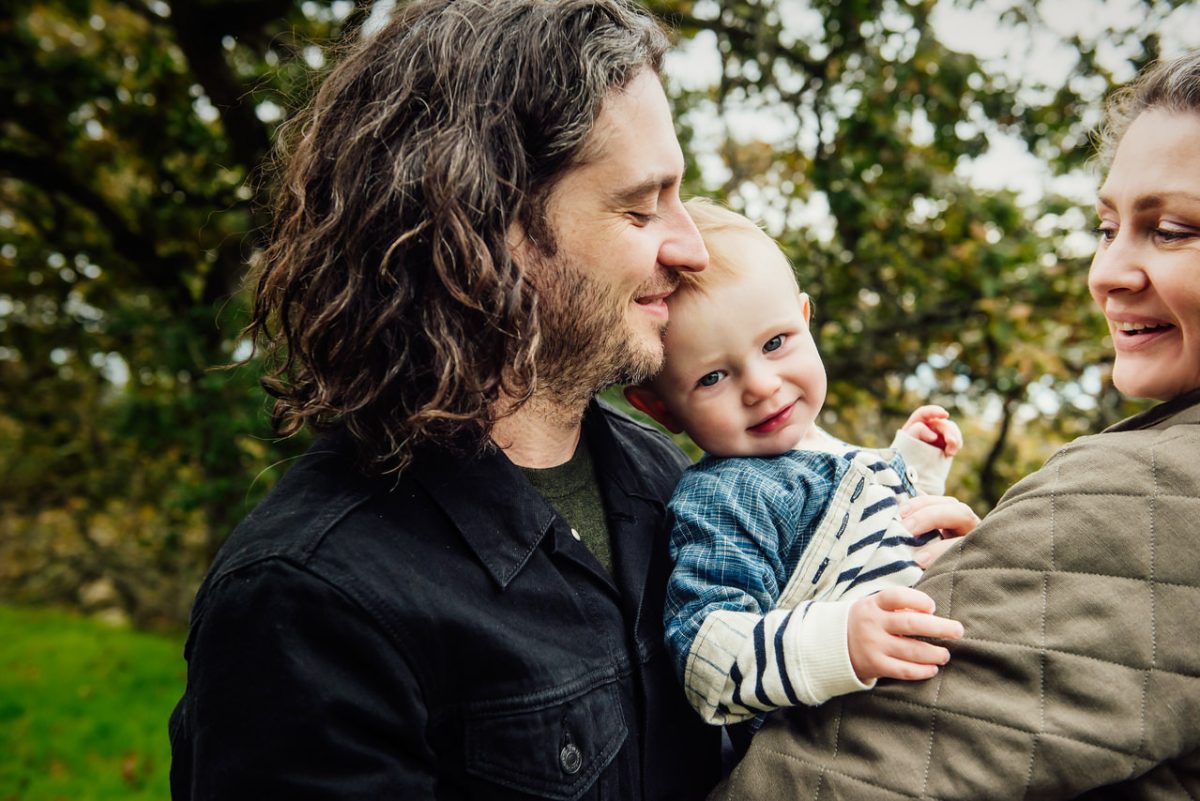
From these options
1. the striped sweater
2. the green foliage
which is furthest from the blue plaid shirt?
the green foliage

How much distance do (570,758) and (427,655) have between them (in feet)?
1.11

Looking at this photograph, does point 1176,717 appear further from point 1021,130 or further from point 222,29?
point 222,29

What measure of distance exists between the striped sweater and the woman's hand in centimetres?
3

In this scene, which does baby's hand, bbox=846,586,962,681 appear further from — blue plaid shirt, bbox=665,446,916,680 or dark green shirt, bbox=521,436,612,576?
dark green shirt, bbox=521,436,612,576

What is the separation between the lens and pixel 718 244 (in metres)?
2.04

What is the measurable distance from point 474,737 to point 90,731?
6152 millimetres

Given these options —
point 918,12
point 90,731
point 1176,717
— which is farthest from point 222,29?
point 1176,717

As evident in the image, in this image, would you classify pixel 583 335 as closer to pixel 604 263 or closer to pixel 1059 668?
pixel 604 263

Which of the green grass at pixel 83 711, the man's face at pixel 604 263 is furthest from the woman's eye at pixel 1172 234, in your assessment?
the green grass at pixel 83 711

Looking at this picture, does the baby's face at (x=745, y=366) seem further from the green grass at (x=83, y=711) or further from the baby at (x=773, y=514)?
the green grass at (x=83, y=711)

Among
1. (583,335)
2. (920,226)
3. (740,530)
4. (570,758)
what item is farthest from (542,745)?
(920,226)

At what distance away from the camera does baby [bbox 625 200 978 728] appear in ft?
4.97

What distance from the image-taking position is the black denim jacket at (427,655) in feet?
4.46

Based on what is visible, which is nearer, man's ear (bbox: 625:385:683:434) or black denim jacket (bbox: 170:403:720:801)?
black denim jacket (bbox: 170:403:720:801)
